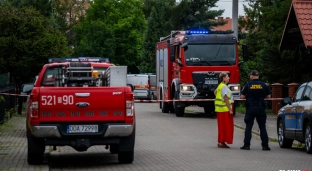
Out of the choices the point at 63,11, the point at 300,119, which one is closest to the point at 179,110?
the point at 300,119

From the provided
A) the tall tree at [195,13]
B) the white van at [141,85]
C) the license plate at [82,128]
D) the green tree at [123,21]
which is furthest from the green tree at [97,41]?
the license plate at [82,128]

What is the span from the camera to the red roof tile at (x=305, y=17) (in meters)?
27.0

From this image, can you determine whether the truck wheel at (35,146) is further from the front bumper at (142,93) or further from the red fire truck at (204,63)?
the front bumper at (142,93)

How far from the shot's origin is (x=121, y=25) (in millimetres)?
97875

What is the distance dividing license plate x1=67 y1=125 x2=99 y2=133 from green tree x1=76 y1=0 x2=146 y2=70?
84061mm

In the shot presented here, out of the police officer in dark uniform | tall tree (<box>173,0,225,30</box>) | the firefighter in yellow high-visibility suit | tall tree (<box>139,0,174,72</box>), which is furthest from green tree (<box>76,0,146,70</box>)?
the police officer in dark uniform

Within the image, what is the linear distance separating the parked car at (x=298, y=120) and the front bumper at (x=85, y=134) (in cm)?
462

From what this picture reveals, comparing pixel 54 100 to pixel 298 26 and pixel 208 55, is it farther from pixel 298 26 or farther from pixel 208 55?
pixel 298 26

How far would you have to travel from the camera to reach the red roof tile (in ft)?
88.7

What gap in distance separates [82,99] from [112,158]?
2.62m

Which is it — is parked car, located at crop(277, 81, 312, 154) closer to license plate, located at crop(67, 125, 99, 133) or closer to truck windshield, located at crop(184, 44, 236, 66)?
license plate, located at crop(67, 125, 99, 133)

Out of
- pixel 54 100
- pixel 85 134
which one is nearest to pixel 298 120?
pixel 85 134

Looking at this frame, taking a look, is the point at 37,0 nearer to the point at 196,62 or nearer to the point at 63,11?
the point at 63,11

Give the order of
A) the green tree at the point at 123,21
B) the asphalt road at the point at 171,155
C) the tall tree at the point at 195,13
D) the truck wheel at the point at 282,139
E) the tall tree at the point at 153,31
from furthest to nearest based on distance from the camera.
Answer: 1. the green tree at the point at 123,21
2. the tall tree at the point at 153,31
3. the tall tree at the point at 195,13
4. the truck wheel at the point at 282,139
5. the asphalt road at the point at 171,155
